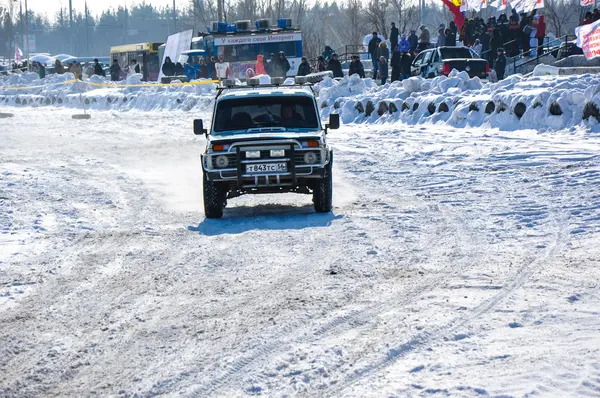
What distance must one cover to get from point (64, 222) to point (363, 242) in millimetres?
4116

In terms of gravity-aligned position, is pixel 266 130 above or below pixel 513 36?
below

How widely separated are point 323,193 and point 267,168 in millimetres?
788

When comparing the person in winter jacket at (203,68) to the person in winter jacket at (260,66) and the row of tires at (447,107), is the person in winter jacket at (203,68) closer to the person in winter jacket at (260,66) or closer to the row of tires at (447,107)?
the person in winter jacket at (260,66)

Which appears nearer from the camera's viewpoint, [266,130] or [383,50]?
[266,130]

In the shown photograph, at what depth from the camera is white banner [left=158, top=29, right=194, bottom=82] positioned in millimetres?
43219

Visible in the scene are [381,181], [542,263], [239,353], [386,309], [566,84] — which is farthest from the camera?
[566,84]

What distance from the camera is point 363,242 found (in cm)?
972

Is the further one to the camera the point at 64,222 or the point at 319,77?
the point at 319,77

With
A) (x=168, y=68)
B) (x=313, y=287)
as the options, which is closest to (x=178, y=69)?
(x=168, y=68)

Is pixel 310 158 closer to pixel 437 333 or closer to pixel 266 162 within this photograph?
pixel 266 162

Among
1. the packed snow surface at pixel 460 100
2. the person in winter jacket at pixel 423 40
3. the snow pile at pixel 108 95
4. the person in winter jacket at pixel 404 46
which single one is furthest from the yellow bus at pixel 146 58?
the person in winter jacket at pixel 404 46

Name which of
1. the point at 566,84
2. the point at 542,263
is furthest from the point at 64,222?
the point at 566,84

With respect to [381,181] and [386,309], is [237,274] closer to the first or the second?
[386,309]

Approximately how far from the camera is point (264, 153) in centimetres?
1145
